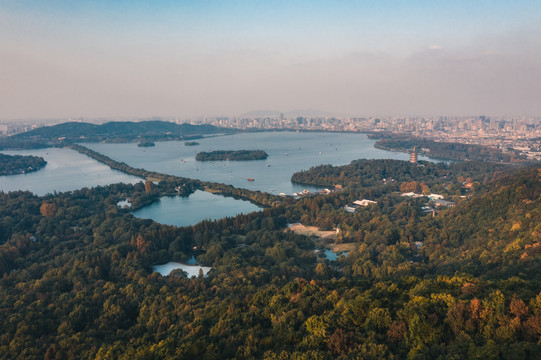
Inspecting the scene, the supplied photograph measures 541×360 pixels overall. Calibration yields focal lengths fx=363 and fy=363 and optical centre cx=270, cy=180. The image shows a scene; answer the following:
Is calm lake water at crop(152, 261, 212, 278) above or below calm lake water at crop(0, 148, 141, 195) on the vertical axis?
below

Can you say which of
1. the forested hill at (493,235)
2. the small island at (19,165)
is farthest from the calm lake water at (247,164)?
the forested hill at (493,235)

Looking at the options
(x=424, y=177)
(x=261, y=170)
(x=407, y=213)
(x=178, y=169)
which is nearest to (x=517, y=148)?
(x=424, y=177)

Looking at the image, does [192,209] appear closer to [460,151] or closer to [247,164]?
[247,164]

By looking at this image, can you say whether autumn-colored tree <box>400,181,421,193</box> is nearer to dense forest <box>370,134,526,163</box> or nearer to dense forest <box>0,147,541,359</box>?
dense forest <box>0,147,541,359</box>

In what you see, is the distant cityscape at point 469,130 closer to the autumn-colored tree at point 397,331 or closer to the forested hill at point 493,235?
the forested hill at point 493,235

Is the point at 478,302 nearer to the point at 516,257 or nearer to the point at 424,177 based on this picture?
the point at 516,257

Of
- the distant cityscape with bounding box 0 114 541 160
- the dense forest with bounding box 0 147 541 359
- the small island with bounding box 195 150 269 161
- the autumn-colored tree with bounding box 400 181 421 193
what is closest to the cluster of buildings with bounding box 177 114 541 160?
the distant cityscape with bounding box 0 114 541 160
